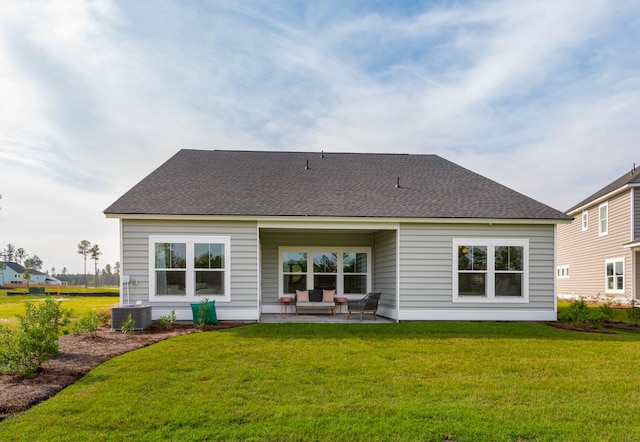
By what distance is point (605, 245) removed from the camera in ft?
74.6

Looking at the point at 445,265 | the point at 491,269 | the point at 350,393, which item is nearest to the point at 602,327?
the point at 491,269

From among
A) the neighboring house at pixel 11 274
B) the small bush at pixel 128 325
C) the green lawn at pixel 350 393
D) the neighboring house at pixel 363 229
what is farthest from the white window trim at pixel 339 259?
the neighboring house at pixel 11 274

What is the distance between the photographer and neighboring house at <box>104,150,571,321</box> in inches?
490

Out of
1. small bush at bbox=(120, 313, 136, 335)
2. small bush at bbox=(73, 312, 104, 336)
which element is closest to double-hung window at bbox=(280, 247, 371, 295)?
small bush at bbox=(120, 313, 136, 335)

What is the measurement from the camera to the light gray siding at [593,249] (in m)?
20.8

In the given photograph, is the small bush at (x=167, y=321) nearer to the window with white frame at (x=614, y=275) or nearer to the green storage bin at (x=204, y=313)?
the green storage bin at (x=204, y=313)

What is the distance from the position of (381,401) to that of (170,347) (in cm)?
486

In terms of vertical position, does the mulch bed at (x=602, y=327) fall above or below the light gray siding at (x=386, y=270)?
below

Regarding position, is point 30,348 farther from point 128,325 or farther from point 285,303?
point 285,303

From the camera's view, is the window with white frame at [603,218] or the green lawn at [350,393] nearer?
the green lawn at [350,393]

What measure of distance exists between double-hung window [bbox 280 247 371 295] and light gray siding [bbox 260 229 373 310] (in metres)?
0.17

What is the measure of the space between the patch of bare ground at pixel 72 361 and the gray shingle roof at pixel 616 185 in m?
18.4

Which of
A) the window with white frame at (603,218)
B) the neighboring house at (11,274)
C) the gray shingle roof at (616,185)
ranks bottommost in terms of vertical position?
the neighboring house at (11,274)

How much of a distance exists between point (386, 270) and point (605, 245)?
14730mm
